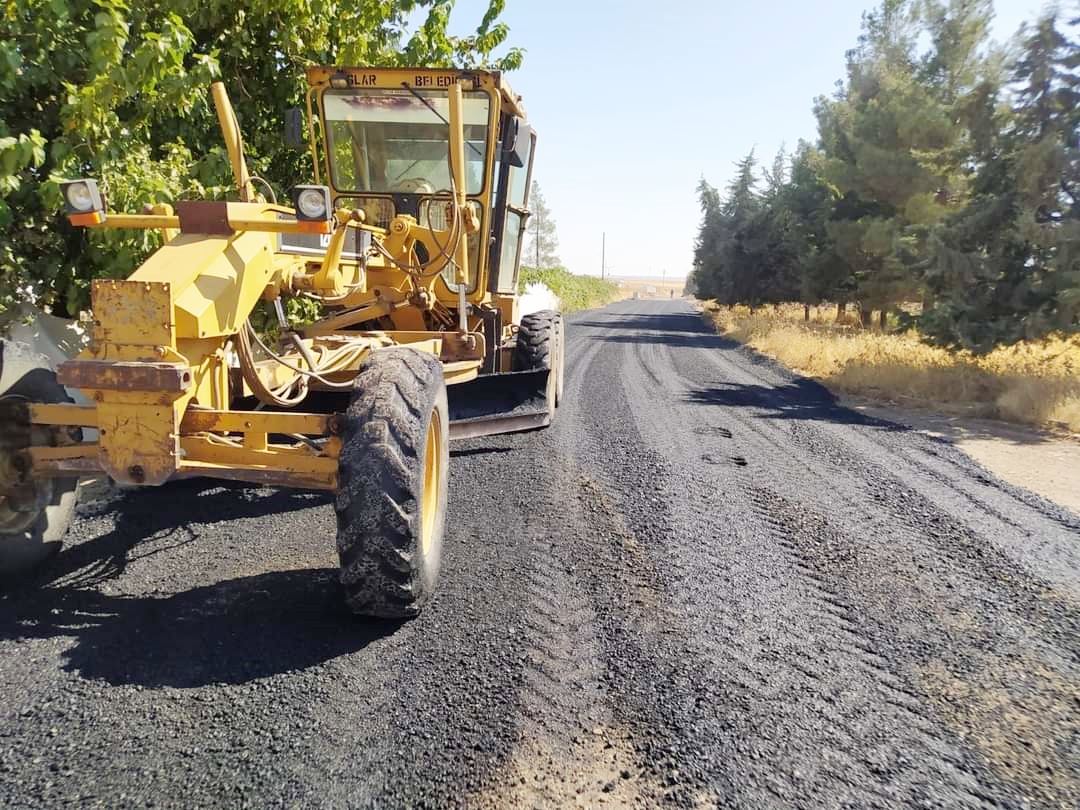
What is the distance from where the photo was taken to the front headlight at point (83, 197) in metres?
3.25

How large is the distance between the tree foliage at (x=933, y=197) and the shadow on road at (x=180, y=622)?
9.77 meters

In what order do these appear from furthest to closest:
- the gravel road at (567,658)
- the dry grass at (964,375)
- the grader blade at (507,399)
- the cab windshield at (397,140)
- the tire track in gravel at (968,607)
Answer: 1. the dry grass at (964,375)
2. the grader blade at (507,399)
3. the cab windshield at (397,140)
4. the tire track in gravel at (968,607)
5. the gravel road at (567,658)

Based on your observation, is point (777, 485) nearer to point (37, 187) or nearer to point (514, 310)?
point (514, 310)

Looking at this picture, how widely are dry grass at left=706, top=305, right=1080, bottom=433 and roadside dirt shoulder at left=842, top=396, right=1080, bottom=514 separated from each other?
340 mm

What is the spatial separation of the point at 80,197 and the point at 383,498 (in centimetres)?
188

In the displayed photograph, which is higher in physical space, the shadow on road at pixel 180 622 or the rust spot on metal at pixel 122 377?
the rust spot on metal at pixel 122 377

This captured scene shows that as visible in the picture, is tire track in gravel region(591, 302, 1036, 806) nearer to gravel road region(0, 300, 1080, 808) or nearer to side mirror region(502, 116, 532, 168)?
gravel road region(0, 300, 1080, 808)

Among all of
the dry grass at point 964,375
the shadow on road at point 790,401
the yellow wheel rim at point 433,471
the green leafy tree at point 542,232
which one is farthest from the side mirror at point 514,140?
the green leafy tree at point 542,232

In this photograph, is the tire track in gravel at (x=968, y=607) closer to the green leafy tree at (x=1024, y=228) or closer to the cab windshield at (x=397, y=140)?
the cab windshield at (x=397, y=140)

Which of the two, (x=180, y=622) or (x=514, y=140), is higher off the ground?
(x=514, y=140)

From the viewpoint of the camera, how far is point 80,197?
3264 millimetres

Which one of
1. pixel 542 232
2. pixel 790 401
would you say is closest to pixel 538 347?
pixel 790 401

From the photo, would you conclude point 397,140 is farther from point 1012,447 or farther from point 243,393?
point 1012,447

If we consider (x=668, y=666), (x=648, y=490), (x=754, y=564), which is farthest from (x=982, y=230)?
(x=668, y=666)
